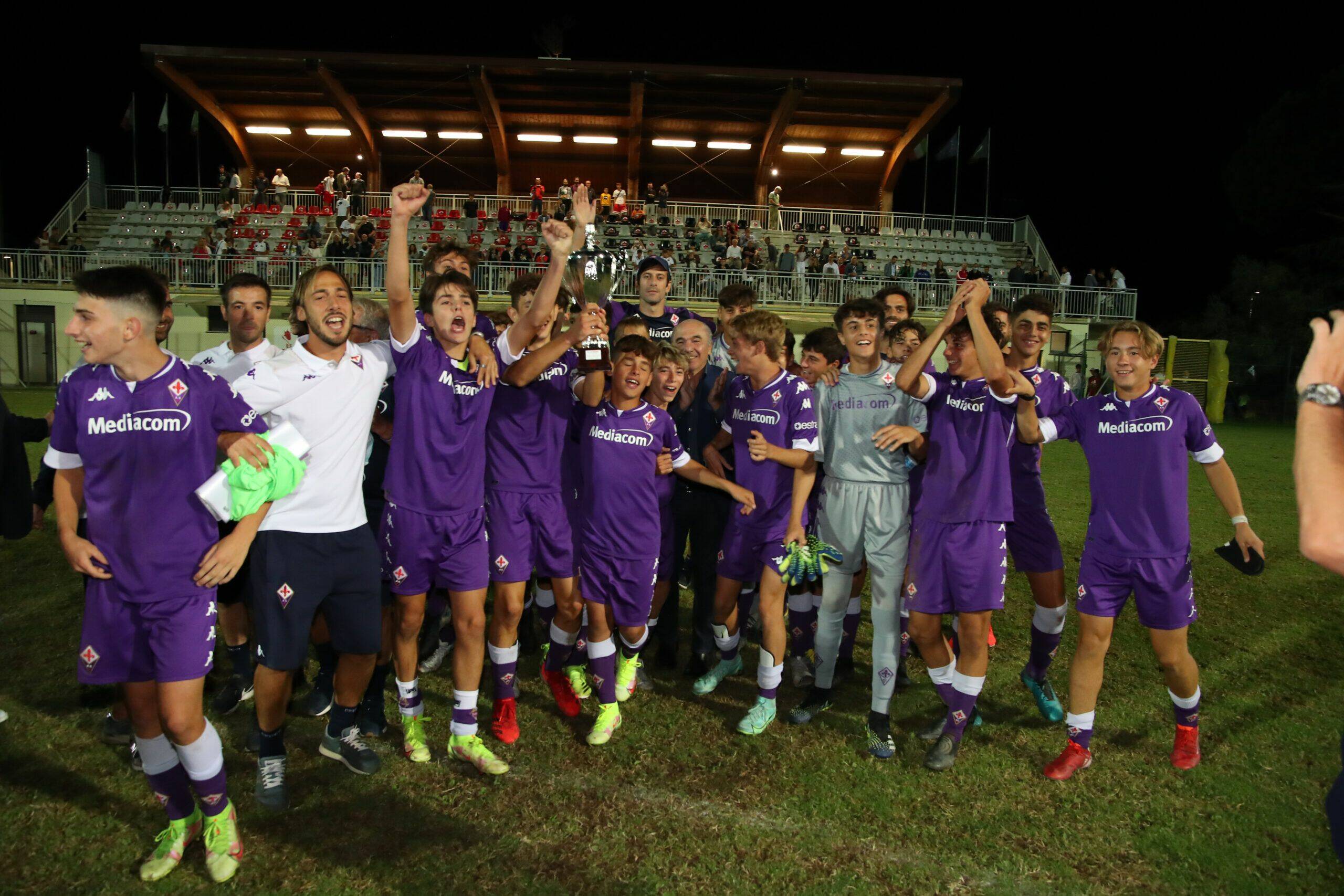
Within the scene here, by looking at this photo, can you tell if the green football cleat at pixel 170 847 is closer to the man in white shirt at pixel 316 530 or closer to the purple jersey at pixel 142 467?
the man in white shirt at pixel 316 530

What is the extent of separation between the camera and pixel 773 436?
533 cm

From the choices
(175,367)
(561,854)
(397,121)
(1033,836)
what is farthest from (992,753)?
(397,121)

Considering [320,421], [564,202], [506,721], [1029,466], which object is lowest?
[506,721]

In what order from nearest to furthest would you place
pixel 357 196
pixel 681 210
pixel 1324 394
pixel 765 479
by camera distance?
pixel 1324 394 < pixel 765 479 < pixel 357 196 < pixel 681 210

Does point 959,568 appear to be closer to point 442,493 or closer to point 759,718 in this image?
point 759,718

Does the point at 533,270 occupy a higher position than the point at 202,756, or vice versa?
the point at 533,270

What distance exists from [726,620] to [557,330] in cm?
223

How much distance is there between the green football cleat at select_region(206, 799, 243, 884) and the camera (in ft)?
11.4

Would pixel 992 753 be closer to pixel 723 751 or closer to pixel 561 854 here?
pixel 723 751

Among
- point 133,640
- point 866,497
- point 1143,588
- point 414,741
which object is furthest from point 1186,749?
point 133,640

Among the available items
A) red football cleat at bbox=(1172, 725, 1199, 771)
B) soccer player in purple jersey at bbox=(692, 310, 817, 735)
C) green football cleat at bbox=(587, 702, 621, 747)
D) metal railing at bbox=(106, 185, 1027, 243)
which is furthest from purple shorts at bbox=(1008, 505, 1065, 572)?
metal railing at bbox=(106, 185, 1027, 243)

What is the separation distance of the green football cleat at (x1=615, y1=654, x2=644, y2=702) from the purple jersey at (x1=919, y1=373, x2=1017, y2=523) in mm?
2045

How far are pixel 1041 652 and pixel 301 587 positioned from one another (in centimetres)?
441

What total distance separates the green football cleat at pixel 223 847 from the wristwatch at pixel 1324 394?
4041mm
